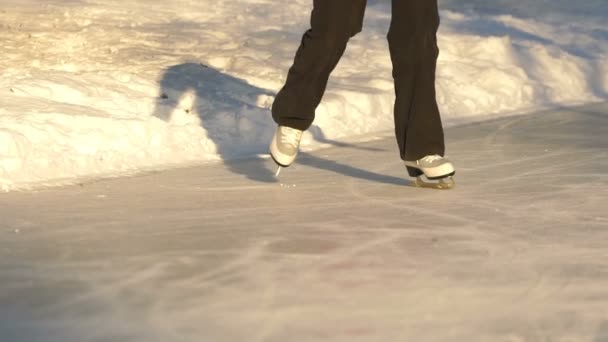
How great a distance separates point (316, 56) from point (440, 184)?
750 millimetres

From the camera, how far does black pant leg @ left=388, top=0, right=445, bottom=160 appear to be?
192 inches

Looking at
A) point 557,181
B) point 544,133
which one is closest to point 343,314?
point 557,181

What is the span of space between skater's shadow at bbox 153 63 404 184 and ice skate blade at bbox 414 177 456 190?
0.18m

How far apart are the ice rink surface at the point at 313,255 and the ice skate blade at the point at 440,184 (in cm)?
7

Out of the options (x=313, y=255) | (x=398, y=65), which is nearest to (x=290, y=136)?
(x=398, y=65)

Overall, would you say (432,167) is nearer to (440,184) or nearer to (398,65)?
(440,184)

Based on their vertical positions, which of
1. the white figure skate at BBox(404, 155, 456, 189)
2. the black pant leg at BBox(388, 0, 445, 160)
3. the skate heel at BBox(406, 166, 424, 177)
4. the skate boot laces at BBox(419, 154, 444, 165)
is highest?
the black pant leg at BBox(388, 0, 445, 160)

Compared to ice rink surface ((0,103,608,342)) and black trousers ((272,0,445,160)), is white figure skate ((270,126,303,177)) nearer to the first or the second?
black trousers ((272,0,445,160))

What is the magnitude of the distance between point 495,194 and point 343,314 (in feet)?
6.71

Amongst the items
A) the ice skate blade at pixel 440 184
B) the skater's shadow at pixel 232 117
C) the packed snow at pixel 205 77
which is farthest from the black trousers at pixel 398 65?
the packed snow at pixel 205 77

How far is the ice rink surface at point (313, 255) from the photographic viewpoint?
121 inches

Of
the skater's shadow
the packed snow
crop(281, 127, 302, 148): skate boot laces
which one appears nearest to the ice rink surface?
the skater's shadow

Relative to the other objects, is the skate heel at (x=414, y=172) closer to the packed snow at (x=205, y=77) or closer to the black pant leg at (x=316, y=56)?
the black pant leg at (x=316, y=56)

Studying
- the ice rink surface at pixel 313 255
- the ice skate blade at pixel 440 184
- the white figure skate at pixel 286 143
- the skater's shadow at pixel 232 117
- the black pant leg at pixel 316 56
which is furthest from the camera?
the skater's shadow at pixel 232 117
